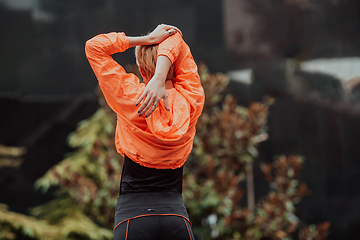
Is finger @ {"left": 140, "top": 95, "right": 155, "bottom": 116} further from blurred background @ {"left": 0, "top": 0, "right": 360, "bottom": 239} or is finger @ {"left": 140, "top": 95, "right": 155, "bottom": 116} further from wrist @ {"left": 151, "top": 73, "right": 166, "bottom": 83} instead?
blurred background @ {"left": 0, "top": 0, "right": 360, "bottom": 239}

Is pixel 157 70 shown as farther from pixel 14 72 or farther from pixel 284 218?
pixel 14 72

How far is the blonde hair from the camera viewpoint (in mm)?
1562

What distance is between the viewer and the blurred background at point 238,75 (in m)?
4.45

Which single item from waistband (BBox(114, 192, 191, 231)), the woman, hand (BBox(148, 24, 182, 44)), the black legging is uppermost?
hand (BBox(148, 24, 182, 44))

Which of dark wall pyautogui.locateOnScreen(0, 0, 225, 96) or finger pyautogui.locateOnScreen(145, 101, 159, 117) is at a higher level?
finger pyautogui.locateOnScreen(145, 101, 159, 117)

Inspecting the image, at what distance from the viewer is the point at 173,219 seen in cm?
149

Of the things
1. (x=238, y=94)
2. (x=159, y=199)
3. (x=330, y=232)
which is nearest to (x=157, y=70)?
(x=159, y=199)

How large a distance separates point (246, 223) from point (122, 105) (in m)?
2.60

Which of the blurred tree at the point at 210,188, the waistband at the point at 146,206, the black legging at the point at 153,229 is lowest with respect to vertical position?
the blurred tree at the point at 210,188

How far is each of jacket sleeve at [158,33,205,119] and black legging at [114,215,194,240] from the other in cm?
47

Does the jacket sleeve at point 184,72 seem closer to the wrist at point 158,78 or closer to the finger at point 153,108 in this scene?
the wrist at point 158,78

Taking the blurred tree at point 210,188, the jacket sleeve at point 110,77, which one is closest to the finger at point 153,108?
the jacket sleeve at point 110,77

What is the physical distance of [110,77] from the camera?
57.1 inches

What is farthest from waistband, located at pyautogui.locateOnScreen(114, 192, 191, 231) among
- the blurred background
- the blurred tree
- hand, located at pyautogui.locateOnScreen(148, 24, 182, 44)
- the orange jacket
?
the blurred background
